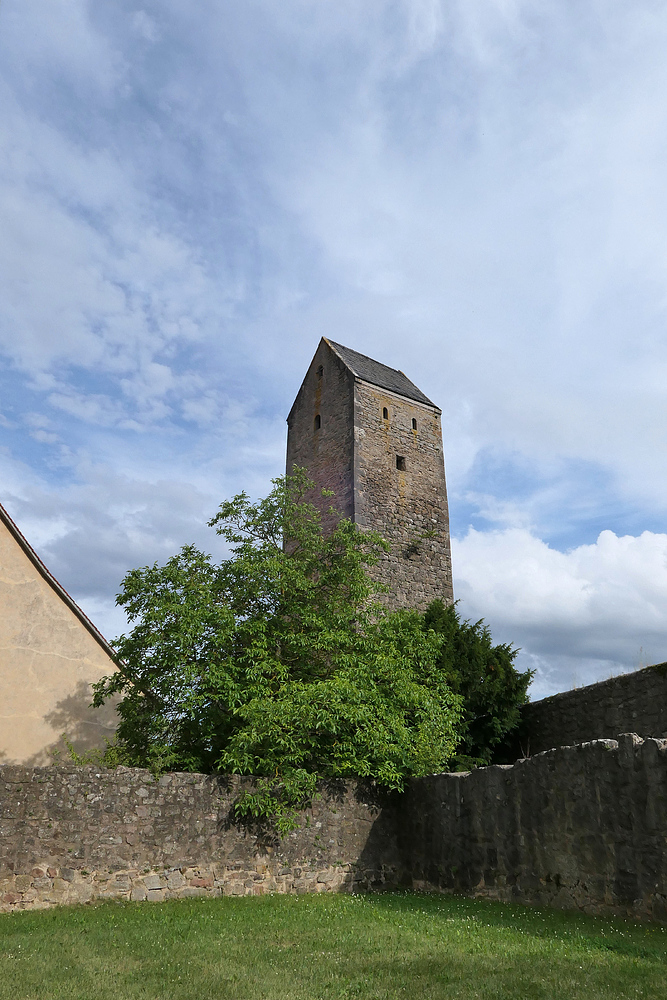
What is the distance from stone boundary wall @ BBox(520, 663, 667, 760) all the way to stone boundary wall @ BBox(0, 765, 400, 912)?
530cm

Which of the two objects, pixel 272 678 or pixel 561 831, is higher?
pixel 272 678

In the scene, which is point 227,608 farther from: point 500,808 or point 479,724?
point 479,724

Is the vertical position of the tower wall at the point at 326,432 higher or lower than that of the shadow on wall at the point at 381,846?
higher

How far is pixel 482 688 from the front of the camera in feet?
55.4

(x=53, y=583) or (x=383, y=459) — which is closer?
(x=53, y=583)

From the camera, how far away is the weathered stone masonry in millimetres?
8008

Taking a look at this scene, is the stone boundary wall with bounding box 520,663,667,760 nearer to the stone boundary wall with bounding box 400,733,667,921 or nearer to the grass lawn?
the stone boundary wall with bounding box 400,733,667,921

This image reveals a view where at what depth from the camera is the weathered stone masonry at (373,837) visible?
315 inches

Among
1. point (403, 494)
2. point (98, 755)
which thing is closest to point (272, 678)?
point (98, 755)

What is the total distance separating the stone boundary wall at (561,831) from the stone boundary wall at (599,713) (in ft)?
13.1

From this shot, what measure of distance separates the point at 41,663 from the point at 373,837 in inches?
304

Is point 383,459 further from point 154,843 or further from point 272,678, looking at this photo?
point 154,843

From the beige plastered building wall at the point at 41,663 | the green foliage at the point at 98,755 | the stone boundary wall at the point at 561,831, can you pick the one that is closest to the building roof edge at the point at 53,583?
the beige plastered building wall at the point at 41,663

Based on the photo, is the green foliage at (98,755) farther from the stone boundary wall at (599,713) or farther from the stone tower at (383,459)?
the stone tower at (383,459)
